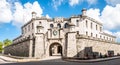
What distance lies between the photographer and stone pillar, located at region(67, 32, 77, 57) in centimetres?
3581

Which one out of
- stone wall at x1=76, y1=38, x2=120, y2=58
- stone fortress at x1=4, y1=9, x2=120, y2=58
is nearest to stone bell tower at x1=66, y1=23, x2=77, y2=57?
stone fortress at x1=4, y1=9, x2=120, y2=58

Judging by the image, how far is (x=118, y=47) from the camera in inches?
2116

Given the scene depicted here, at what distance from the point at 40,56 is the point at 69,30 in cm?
817

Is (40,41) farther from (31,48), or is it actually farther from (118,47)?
(118,47)

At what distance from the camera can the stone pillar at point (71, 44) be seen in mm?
35812

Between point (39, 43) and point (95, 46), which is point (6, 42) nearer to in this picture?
point (39, 43)

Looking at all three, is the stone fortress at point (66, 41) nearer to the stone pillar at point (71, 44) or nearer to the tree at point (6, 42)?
the stone pillar at point (71, 44)

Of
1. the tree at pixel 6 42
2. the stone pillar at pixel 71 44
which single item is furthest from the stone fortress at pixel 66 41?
the tree at pixel 6 42

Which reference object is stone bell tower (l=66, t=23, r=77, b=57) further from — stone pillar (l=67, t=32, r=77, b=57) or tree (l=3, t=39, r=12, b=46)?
tree (l=3, t=39, r=12, b=46)

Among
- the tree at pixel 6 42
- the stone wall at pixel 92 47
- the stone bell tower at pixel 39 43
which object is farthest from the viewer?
the tree at pixel 6 42

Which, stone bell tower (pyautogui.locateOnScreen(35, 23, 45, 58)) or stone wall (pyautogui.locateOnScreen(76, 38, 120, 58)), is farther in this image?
stone bell tower (pyautogui.locateOnScreen(35, 23, 45, 58))

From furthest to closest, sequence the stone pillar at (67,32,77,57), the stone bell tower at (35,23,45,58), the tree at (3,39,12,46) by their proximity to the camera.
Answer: the tree at (3,39,12,46) → the stone bell tower at (35,23,45,58) → the stone pillar at (67,32,77,57)

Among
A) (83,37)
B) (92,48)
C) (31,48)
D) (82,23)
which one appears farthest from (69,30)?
(82,23)

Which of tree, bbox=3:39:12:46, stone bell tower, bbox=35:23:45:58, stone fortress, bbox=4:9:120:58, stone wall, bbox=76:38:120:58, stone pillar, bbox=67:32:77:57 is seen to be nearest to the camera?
stone pillar, bbox=67:32:77:57
